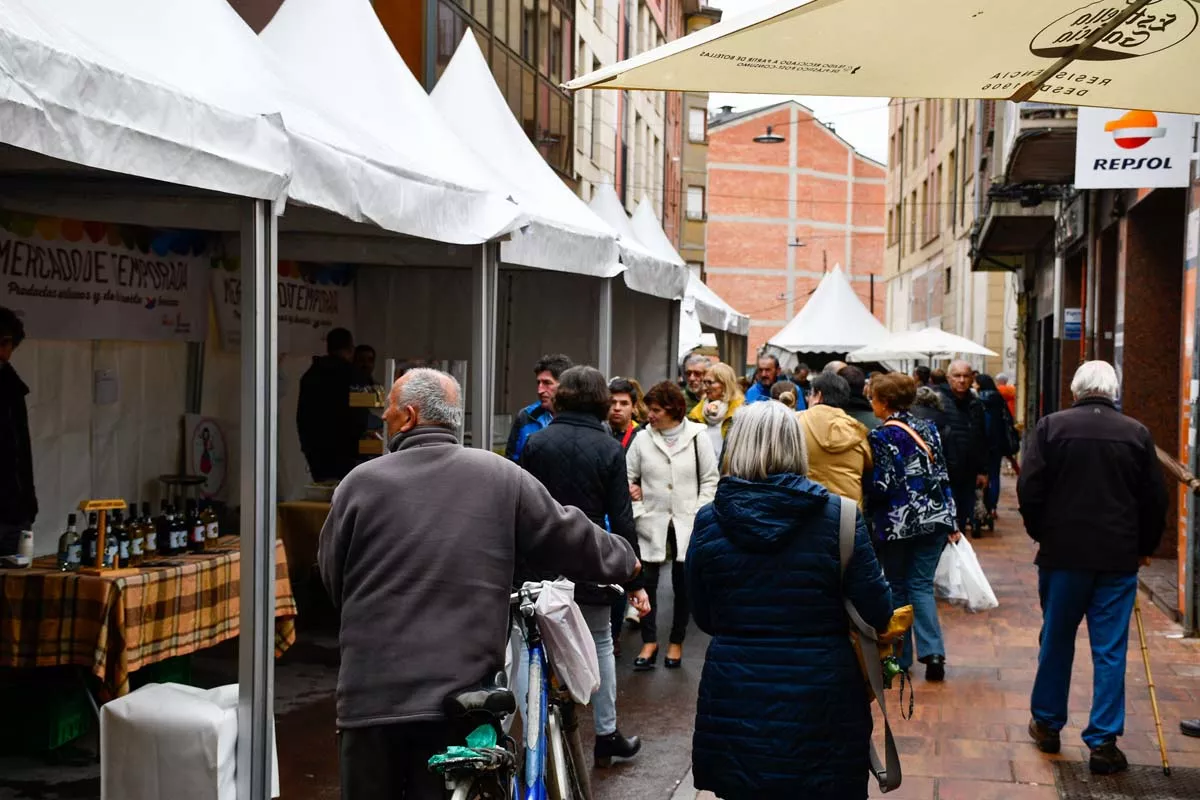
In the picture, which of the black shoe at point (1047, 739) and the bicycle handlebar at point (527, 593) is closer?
the bicycle handlebar at point (527, 593)

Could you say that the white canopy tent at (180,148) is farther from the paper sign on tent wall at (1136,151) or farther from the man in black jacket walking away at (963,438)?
the man in black jacket walking away at (963,438)

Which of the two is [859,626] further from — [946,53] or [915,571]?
[915,571]

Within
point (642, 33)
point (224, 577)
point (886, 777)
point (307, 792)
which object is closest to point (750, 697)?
point (886, 777)

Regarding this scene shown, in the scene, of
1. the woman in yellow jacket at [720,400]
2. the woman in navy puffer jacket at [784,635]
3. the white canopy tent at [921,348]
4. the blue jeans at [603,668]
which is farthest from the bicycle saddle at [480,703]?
the white canopy tent at [921,348]

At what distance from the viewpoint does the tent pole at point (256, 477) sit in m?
5.29

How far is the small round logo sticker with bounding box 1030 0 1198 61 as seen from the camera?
4.21 meters

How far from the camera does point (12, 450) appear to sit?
6.91 meters

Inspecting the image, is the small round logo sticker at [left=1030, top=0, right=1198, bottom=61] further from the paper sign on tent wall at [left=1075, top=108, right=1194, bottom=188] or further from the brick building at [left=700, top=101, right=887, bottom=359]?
the brick building at [left=700, top=101, right=887, bottom=359]

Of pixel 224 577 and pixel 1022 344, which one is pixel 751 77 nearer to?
pixel 224 577

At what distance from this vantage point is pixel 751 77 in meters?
4.57

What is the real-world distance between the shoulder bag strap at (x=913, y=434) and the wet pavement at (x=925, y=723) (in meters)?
1.44

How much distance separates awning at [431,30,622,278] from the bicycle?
13.2ft

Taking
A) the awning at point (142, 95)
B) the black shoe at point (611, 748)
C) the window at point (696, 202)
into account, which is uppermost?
the window at point (696, 202)

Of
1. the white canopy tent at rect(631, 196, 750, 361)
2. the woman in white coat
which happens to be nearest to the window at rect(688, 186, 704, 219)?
the white canopy tent at rect(631, 196, 750, 361)
